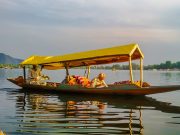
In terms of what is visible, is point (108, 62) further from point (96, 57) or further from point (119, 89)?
point (119, 89)

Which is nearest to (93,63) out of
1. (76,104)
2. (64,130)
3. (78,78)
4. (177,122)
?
(78,78)

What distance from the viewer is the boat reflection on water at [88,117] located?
1174 cm

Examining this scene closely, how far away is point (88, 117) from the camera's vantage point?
570 inches

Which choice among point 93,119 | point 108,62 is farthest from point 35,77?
point 93,119

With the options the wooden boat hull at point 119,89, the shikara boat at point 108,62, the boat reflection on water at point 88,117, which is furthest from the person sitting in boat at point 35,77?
the boat reflection on water at point 88,117

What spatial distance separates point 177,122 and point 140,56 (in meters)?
9.80

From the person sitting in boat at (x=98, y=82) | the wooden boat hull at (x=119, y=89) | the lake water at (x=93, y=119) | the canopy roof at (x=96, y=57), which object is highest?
the canopy roof at (x=96, y=57)

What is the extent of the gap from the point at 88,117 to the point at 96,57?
841cm

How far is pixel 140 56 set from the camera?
22.9m

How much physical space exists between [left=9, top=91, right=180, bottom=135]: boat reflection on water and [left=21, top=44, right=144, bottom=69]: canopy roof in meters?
2.66

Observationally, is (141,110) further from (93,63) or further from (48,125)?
(93,63)

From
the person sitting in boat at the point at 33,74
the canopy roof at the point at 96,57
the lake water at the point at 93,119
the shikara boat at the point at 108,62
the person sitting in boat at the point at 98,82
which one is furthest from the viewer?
the person sitting in boat at the point at 33,74

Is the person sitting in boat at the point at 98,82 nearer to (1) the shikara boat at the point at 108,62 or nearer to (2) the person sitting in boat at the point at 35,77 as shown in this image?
(1) the shikara boat at the point at 108,62

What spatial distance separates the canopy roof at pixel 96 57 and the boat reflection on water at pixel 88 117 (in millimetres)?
2659
